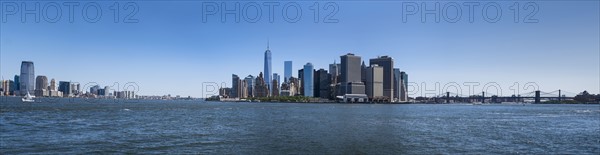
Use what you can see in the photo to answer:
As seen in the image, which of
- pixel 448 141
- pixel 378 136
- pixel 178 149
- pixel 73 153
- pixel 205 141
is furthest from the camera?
pixel 378 136

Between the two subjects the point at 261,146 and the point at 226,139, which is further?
the point at 226,139

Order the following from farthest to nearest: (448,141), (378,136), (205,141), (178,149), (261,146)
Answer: (378,136) < (448,141) < (205,141) < (261,146) < (178,149)

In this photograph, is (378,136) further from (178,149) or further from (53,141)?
(53,141)

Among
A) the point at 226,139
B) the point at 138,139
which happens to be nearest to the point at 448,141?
the point at 226,139

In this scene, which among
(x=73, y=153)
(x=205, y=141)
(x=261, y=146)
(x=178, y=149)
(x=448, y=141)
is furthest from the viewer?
(x=448, y=141)

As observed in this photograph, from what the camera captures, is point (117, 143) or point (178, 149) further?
point (117, 143)

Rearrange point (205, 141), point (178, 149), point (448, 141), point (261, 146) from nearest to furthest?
point (178, 149)
point (261, 146)
point (205, 141)
point (448, 141)

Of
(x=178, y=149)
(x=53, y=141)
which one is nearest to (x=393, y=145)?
(x=178, y=149)

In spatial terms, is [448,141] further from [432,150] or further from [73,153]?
[73,153]
